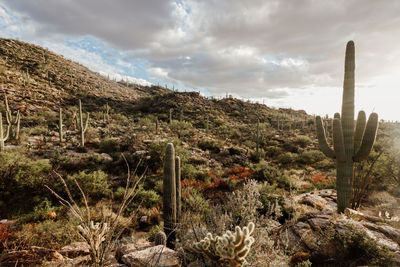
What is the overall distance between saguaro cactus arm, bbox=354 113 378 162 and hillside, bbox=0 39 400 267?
3.08ft

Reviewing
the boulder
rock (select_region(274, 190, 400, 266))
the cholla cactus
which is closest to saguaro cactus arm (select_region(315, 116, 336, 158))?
rock (select_region(274, 190, 400, 266))

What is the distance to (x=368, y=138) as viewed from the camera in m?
5.44

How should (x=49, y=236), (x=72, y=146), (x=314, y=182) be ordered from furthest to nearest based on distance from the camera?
1. (x=72, y=146)
2. (x=314, y=182)
3. (x=49, y=236)

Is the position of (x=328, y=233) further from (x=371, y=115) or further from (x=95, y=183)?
(x=95, y=183)

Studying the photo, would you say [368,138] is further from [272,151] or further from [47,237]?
[272,151]

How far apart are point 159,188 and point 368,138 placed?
26.8ft

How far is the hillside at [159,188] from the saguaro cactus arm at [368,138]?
94cm

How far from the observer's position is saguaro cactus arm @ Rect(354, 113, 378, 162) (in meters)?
5.40

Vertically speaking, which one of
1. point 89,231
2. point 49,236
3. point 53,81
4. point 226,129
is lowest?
point 49,236

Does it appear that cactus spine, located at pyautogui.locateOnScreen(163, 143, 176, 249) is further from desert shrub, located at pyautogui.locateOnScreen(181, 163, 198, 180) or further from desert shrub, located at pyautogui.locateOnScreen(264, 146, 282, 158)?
desert shrub, located at pyautogui.locateOnScreen(264, 146, 282, 158)

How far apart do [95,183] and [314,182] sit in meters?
11.7

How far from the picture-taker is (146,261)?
114 inches

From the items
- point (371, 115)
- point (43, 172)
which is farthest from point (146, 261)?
point (43, 172)

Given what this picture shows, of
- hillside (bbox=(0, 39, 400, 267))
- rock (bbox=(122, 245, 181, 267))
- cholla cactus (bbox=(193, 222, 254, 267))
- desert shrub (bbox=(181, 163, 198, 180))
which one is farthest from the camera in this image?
desert shrub (bbox=(181, 163, 198, 180))
